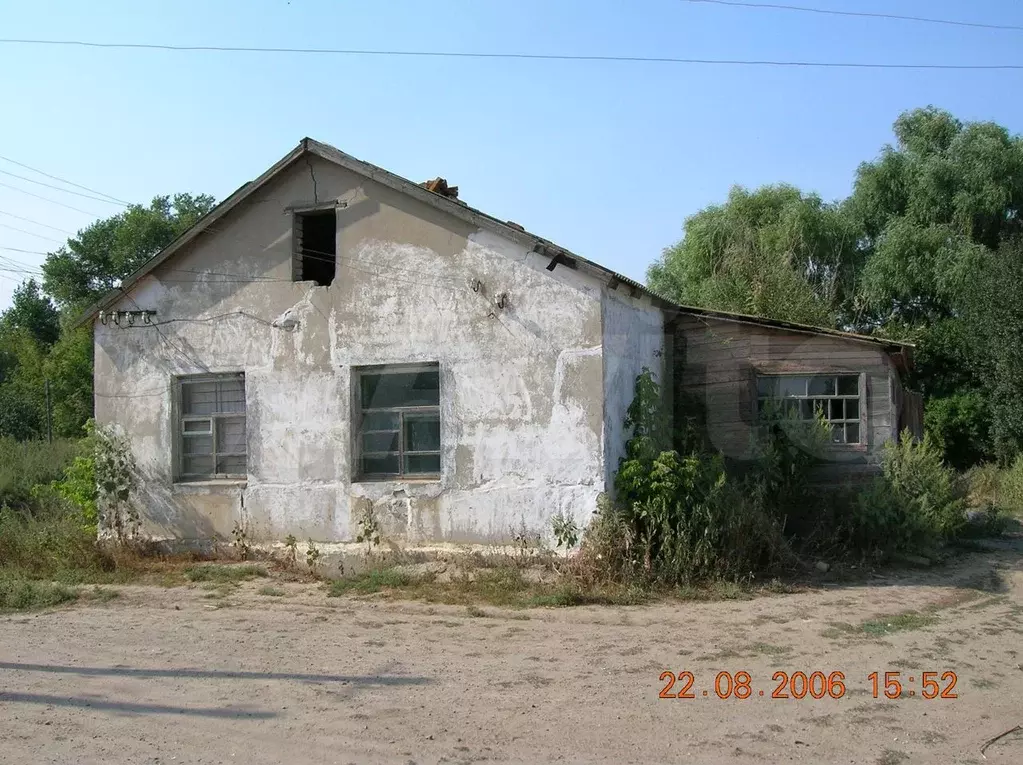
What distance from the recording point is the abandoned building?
10.4m

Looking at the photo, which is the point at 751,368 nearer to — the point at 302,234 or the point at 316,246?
the point at 316,246

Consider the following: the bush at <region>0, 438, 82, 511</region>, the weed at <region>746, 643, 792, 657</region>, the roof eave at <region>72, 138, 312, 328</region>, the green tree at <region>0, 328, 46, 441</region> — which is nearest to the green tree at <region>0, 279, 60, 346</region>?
the green tree at <region>0, 328, 46, 441</region>

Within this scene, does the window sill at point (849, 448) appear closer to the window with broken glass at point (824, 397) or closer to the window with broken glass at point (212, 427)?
the window with broken glass at point (824, 397)

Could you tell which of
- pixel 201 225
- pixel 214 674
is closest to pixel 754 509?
pixel 214 674

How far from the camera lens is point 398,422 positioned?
36.8 feet

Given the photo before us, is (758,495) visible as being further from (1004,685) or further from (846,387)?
(1004,685)

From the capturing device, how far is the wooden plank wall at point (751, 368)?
12.4 meters

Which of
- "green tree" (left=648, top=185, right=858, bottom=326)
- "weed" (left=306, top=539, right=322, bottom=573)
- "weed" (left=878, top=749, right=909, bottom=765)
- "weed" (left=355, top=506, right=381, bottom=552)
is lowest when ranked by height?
"weed" (left=878, top=749, right=909, bottom=765)

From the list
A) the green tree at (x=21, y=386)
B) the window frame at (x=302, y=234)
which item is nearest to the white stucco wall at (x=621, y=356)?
the window frame at (x=302, y=234)

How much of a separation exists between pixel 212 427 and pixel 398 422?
2.82 meters

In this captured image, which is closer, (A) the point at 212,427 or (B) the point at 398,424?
(B) the point at 398,424

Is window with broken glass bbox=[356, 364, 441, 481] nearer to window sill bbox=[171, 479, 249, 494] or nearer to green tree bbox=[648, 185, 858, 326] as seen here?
window sill bbox=[171, 479, 249, 494]

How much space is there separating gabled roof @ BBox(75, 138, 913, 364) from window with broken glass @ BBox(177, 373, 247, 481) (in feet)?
5.90

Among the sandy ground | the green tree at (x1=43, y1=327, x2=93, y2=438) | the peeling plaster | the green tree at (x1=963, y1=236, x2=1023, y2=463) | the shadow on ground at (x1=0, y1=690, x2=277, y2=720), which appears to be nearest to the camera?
the sandy ground
